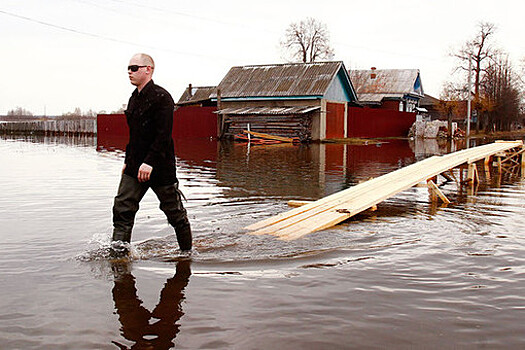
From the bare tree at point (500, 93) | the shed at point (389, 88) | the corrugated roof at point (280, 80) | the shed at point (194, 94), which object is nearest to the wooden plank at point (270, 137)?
the corrugated roof at point (280, 80)

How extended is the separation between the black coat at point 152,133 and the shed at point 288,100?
23.8 meters

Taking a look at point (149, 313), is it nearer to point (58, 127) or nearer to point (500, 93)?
point (58, 127)

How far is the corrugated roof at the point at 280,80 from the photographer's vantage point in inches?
1179

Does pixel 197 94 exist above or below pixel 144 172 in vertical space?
above

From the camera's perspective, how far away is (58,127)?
44.9 m

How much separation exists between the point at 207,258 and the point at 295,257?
0.78 meters

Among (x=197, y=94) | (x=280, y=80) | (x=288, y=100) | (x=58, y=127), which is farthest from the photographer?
(x=197, y=94)

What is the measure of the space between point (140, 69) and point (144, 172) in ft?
2.81

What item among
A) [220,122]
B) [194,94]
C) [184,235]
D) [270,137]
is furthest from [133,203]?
[194,94]

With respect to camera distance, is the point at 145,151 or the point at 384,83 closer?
the point at 145,151

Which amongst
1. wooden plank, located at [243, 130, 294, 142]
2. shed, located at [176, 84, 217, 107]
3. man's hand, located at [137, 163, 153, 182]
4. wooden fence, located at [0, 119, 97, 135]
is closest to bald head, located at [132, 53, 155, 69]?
man's hand, located at [137, 163, 153, 182]

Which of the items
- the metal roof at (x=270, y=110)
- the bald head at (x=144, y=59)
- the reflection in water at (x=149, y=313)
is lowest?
the reflection in water at (x=149, y=313)

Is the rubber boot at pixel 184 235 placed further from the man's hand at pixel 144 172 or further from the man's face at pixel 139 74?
the man's face at pixel 139 74

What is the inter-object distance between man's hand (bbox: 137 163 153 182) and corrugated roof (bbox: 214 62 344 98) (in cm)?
2543
